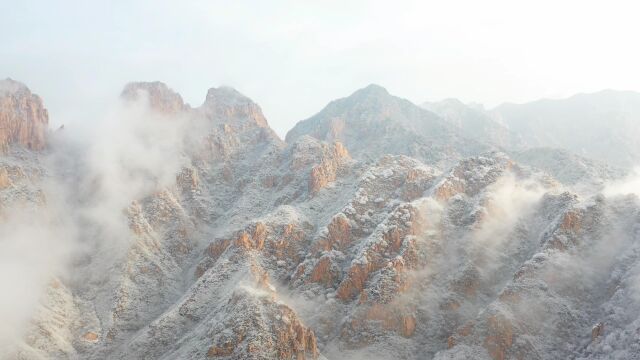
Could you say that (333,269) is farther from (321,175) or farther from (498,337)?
(321,175)

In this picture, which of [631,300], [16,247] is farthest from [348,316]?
[16,247]

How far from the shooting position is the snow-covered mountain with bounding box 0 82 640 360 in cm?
11794

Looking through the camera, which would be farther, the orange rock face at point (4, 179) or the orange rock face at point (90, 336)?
the orange rock face at point (4, 179)

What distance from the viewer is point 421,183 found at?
17575cm

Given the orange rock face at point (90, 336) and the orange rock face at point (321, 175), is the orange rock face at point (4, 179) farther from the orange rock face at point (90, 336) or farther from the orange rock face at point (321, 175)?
the orange rock face at point (321, 175)

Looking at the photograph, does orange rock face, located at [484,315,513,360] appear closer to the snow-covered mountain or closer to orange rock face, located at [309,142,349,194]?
the snow-covered mountain

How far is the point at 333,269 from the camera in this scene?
149 meters

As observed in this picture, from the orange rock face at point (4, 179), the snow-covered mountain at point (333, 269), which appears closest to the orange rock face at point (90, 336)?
the snow-covered mountain at point (333, 269)

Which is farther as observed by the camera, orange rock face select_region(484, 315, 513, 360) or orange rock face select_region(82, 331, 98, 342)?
orange rock face select_region(82, 331, 98, 342)

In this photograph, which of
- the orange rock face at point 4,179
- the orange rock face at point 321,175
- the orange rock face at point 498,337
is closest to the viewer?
the orange rock face at point 498,337

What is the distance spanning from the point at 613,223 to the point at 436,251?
4281 cm

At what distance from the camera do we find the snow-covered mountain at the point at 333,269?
118 metres

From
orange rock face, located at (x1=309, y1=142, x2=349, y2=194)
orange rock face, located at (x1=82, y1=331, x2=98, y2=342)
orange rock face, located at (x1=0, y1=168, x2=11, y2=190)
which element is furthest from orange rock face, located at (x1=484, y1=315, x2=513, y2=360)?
orange rock face, located at (x1=0, y1=168, x2=11, y2=190)

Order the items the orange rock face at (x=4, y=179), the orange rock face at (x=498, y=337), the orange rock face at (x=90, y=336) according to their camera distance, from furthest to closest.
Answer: the orange rock face at (x=4, y=179) < the orange rock face at (x=90, y=336) < the orange rock face at (x=498, y=337)
